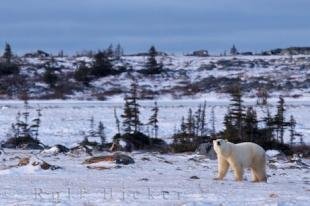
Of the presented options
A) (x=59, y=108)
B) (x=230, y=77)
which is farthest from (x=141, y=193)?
(x=230, y=77)

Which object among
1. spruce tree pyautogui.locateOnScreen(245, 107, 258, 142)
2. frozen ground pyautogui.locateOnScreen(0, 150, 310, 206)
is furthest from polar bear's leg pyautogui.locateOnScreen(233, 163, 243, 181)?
spruce tree pyautogui.locateOnScreen(245, 107, 258, 142)

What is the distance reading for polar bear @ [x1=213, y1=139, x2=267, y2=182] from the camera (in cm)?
1561

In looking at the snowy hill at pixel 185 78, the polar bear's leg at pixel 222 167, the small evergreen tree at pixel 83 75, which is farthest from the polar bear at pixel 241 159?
the small evergreen tree at pixel 83 75

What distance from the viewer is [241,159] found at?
15641 millimetres

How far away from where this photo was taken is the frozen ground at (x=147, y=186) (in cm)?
1132

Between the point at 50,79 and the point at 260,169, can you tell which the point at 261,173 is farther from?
the point at 50,79

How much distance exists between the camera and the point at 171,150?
27.2 metres

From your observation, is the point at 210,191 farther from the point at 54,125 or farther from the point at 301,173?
the point at 54,125

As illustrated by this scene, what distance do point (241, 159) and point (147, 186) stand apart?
8.91ft

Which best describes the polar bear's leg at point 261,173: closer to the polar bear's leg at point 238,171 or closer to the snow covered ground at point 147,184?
the snow covered ground at point 147,184

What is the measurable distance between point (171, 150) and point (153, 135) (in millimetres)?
7613

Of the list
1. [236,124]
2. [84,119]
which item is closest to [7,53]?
[84,119]

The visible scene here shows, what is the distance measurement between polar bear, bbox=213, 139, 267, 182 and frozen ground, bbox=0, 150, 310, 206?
301mm

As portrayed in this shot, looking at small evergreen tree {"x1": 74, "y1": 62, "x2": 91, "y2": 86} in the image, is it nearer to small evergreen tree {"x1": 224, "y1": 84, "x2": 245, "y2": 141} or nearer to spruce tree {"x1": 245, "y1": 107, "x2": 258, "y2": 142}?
small evergreen tree {"x1": 224, "y1": 84, "x2": 245, "y2": 141}
